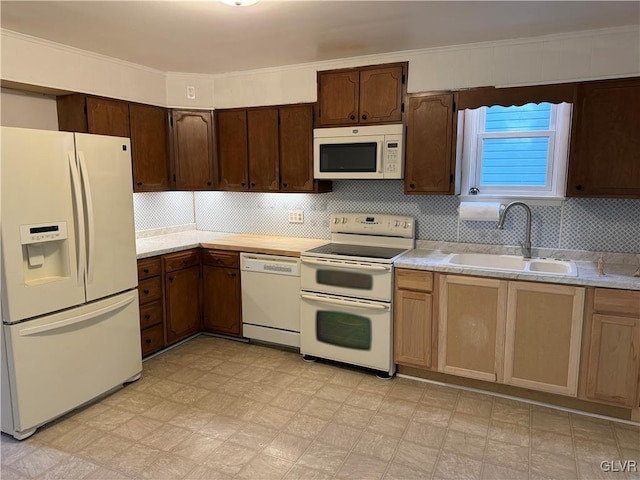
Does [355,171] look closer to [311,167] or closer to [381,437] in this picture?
[311,167]

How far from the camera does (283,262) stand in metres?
3.68

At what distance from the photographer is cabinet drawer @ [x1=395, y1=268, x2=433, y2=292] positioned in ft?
10.2

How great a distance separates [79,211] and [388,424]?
2251 mm

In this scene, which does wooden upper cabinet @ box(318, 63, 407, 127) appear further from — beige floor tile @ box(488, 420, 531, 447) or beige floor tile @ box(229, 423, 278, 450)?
beige floor tile @ box(229, 423, 278, 450)

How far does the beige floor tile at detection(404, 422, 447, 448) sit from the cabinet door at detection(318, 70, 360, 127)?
2.20 m

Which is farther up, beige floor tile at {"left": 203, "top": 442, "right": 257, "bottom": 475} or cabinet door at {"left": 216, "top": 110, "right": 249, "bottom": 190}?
cabinet door at {"left": 216, "top": 110, "right": 249, "bottom": 190}

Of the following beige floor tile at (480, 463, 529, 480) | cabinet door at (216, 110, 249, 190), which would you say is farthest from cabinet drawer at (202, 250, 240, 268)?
beige floor tile at (480, 463, 529, 480)

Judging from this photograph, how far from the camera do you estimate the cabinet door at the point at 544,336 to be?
2.74m

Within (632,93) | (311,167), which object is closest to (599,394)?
(632,93)

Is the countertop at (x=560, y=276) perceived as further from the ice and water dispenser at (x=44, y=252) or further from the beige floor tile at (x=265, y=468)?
the ice and water dispenser at (x=44, y=252)

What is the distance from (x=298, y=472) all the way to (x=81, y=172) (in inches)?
82.9

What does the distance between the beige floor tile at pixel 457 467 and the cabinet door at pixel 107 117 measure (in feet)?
10.7

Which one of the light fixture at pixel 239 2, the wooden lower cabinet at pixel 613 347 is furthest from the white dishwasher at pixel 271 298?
the wooden lower cabinet at pixel 613 347

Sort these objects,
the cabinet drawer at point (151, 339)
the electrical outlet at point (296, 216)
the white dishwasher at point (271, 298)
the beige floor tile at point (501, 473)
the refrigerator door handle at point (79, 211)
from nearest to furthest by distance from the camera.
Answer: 1. the beige floor tile at point (501, 473)
2. the refrigerator door handle at point (79, 211)
3. the cabinet drawer at point (151, 339)
4. the white dishwasher at point (271, 298)
5. the electrical outlet at point (296, 216)
